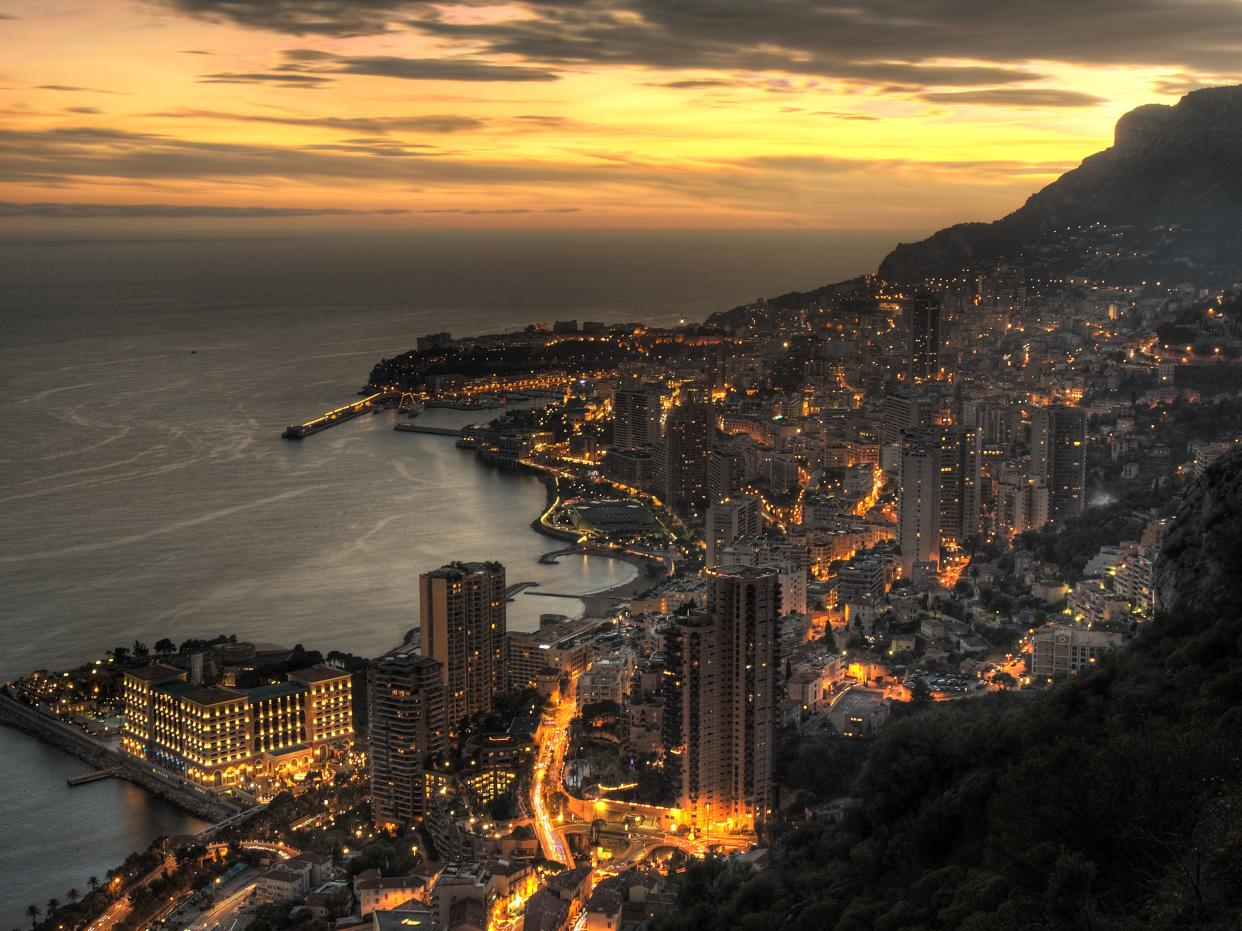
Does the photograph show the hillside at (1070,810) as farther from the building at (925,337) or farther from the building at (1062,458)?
the building at (925,337)

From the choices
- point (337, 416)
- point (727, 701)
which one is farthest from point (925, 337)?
point (727, 701)

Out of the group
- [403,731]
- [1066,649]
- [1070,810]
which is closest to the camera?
[1070,810]

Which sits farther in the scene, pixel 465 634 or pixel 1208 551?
pixel 465 634

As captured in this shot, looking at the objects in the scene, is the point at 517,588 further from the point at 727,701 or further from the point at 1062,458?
the point at 727,701

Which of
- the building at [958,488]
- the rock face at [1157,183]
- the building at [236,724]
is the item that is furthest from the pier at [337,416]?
the building at [236,724]

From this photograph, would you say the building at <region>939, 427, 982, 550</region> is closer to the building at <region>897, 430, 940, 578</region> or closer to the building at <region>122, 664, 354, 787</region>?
the building at <region>897, 430, 940, 578</region>
